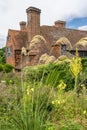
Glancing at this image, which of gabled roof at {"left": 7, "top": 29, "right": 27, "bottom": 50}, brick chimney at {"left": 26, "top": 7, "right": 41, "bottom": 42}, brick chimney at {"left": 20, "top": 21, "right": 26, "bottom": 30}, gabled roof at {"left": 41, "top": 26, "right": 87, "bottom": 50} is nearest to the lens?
brick chimney at {"left": 26, "top": 7, "right": 41, "bottom": 42}

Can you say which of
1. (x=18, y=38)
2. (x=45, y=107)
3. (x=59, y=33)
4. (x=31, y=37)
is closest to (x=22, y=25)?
(x=18, y=38)

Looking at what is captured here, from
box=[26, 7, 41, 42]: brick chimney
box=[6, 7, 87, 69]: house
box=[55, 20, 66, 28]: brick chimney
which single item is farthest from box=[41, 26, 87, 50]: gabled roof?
box=[55, 20, 66, 28]: brick chimney

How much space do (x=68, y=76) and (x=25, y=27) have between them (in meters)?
24.1

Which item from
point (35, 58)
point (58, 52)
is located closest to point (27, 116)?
point (35, 58)

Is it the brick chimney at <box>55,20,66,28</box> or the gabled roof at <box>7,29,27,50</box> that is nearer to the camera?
the gabled roof at <box>7,29,27,50</box>

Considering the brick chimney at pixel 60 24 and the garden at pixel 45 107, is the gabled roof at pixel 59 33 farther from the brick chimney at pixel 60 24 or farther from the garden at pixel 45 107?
the garden at pixel 45 107

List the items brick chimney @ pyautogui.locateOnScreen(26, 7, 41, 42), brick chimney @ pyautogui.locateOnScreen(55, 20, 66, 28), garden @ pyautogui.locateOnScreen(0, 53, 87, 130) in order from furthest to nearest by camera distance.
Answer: brick chimney @ pyautogui.locateOnScreen(55, 20, 66, 28) → brick chimney @ pyautogui.locateOnScreen(26, 7, 41, 42) → garden @ pyautogui.locateOnScreen(0, 53, 87, 130)

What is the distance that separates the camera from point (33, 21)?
114 ft

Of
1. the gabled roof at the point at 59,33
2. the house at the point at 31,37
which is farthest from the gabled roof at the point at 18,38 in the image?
the gabled roof at the point at 59,33

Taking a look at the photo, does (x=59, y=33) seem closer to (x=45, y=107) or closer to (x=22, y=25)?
(x=22, y=25)

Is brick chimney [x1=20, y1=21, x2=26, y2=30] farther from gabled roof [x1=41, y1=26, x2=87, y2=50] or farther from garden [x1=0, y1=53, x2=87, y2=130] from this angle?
garden [x1=0, y1=53, x2=87, y2=130]

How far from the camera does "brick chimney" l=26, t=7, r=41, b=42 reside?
34406 millimetres

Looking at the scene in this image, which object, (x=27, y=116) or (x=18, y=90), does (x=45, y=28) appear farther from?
(x=27, y=116)

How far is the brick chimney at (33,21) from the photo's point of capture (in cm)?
3441
